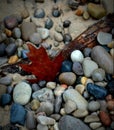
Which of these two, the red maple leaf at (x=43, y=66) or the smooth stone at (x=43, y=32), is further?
the smooth stone at (x=43, y=32)

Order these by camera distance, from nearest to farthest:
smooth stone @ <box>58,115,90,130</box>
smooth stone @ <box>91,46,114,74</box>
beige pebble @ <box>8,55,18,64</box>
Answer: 1. smooth stone @ <box>58,115,90,130</box>
2. smooth stone @ <box>91,46,114,74</box>
3. beige pebble @ <box>8,55,18,64</box>

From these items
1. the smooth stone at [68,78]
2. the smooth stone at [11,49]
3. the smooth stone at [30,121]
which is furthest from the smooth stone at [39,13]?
the smooth stone at [30,121]

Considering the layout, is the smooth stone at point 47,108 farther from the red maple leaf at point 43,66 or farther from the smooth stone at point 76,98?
the red maple leaf at point 43,66

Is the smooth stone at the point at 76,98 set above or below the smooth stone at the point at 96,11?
below

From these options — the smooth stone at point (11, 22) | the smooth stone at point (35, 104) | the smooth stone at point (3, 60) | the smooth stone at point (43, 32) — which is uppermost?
the smooth stone at point (11, 22)

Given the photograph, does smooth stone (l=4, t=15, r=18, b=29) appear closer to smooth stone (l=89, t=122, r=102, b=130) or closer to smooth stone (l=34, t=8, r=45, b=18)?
smooth stone (l=34, t=8, r=45, b=18)

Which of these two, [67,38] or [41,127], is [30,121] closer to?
[41,127]

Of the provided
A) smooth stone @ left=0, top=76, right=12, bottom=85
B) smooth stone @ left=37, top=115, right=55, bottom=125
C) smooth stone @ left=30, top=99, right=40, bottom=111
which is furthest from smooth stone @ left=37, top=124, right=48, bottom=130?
smooth stone @ left=0, top=76, right=12, bottom=85
